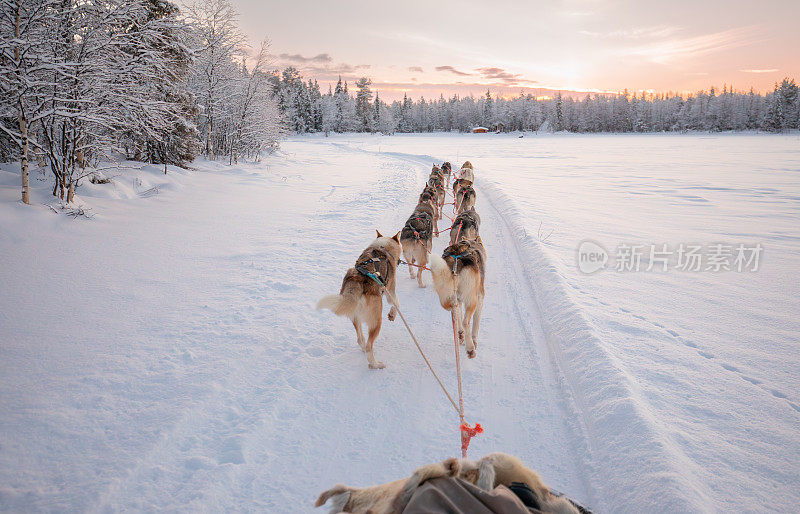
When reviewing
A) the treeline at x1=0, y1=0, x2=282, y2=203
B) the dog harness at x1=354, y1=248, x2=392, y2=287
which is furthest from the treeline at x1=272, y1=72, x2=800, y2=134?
the dog harness at x1=354, y1=248, x2=392, y2=287

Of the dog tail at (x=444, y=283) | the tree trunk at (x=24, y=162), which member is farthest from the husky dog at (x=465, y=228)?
the tree trunk at (x=24, y=162)

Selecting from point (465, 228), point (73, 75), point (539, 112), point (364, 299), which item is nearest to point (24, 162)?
point (73, 75)

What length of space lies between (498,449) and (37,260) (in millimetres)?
7188

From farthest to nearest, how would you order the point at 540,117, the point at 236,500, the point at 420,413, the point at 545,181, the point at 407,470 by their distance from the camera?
the point at 540,117, the point at 545,181, the point at 420,413, the point at 407,470, the point at 236,500

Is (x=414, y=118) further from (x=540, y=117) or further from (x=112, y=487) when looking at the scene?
(x=112, y=487)

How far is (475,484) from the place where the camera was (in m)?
1.35

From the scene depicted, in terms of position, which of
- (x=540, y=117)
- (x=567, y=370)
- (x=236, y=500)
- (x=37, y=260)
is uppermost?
(x=540, y=117)

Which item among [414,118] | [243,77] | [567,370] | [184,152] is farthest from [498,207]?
[414,118]

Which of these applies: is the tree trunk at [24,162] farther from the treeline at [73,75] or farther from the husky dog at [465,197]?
the husky dog at [465,197]

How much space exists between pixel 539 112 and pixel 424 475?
112m

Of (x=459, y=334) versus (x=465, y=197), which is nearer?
(x=459, y=334)

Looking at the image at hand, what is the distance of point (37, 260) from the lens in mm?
5438

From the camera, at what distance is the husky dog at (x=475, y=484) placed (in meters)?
1.29

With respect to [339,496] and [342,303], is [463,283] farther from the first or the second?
[339,496]
